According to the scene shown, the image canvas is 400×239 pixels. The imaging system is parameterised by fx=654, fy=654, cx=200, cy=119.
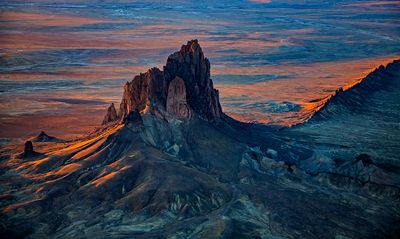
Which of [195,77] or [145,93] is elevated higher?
[195,77]

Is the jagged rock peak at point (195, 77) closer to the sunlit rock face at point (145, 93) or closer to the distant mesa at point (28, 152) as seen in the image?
the sunlit rock face at point (145, 93)

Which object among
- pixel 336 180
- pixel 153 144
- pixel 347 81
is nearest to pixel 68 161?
pixel 153 144

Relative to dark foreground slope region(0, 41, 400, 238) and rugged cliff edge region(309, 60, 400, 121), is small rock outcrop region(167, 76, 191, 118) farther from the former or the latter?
rugged cliff edge region(309, 60, 400, 121)

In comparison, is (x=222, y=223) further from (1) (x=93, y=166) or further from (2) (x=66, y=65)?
(2) (x=66, y=65)

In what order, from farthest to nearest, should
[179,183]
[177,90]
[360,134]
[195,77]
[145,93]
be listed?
[360,134]
[195,77]
[145,93]
[177,90]
[179,183]

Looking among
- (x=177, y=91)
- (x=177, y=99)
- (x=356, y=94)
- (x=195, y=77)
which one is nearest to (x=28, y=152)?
(x=177, y=99)

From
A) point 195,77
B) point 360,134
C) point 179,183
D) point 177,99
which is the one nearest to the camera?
point 179,183

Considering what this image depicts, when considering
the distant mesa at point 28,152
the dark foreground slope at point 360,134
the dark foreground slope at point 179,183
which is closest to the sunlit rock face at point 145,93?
the dark foreground slope at point 179,183

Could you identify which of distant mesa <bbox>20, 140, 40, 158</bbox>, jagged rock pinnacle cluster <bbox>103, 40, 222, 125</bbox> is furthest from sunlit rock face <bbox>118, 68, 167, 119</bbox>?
distant mesa <bbox>20, 140, 40, 158</bbox>

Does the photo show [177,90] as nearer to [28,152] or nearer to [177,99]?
[177,99]
